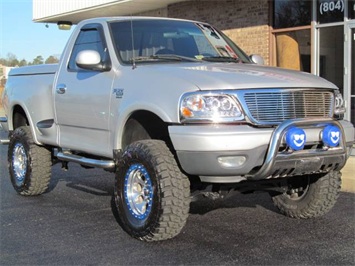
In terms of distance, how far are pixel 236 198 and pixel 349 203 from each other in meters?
1.42

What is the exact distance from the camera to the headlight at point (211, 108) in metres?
4.32

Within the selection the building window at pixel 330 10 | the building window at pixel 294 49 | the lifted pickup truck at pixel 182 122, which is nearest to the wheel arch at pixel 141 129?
the lifted pickup truck at pixel 182 122

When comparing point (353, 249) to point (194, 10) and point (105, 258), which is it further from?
point (194, 10)

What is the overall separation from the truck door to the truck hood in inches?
29.3

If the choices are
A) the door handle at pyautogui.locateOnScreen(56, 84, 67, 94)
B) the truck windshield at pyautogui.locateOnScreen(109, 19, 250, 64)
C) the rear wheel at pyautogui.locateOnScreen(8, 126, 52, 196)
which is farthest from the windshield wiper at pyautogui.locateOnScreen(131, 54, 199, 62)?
the rear wheel at pyautogui.locateOnScreen(8, 126, 52, 196)

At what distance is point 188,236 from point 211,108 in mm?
1388

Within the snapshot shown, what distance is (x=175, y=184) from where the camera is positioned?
450cm

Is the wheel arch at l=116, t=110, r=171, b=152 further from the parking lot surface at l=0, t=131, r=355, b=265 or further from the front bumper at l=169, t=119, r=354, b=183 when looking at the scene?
the parking lot surface at l=0, t=131, r=355, b=265

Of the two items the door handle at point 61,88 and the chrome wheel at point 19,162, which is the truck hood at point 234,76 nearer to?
the door handle at point 61,88

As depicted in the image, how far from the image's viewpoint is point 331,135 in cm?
457

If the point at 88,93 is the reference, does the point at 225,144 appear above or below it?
below

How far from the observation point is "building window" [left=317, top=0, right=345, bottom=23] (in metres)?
11.2

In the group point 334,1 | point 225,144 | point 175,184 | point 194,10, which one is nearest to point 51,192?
point 175,184

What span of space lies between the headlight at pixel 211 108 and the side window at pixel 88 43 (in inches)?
67.7
